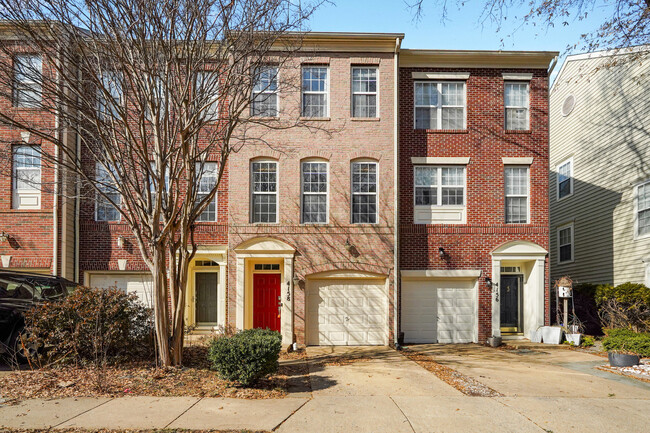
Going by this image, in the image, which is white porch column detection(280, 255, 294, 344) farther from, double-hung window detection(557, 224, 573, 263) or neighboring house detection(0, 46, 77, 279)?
double-hung window detection(557, 224, 573, 263)

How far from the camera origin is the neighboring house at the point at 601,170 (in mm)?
16422

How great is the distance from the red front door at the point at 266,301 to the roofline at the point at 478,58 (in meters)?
7.88

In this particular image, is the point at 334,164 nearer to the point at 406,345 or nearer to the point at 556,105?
the point at 406,345

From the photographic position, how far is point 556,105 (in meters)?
22.0

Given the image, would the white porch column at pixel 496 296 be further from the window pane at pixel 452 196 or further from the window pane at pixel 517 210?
the window pane at pixel 452 196

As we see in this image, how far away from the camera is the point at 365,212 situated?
1538cm

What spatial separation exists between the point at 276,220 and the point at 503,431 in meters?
9.58

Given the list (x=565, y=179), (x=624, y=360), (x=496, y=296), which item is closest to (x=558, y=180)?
(x=565, y=179)

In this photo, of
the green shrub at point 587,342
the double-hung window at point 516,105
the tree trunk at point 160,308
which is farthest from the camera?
the double-hung window at point 516,105

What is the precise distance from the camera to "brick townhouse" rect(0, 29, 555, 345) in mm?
14977

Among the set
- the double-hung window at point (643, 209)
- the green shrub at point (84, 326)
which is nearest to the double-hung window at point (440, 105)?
the double-hung window at point (643, 209)

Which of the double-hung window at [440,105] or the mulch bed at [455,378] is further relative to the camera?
the double-hung window at [440,105]

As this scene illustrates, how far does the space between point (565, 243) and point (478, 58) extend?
9.38 m

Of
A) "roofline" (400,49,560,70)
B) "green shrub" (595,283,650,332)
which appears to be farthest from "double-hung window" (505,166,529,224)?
"green shrub" (595,283,650,332)
